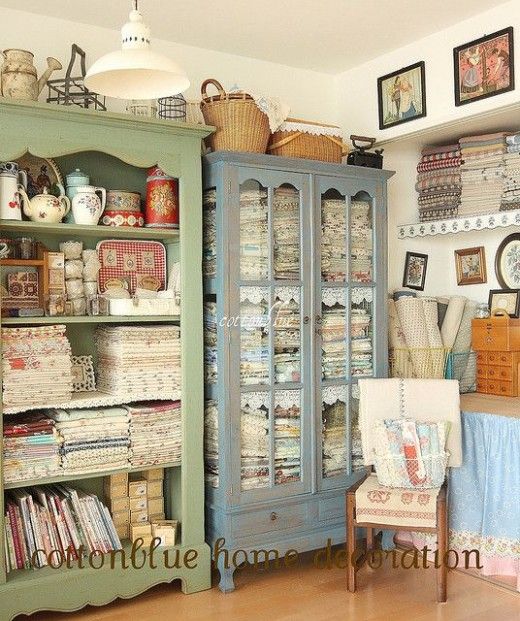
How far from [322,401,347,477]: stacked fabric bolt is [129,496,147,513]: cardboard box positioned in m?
0.90

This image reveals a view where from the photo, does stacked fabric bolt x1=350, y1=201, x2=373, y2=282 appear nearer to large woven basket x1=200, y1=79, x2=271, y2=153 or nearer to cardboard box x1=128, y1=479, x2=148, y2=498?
large woven basket x1=200, y1=79, x2=271, y2=153

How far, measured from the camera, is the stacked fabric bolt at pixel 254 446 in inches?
138

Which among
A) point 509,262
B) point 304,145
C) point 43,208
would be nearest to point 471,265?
point 509,262

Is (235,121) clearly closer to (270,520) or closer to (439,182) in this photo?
(439,182)

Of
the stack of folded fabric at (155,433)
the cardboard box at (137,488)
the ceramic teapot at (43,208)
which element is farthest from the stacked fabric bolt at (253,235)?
the cardboard box at (137,488)

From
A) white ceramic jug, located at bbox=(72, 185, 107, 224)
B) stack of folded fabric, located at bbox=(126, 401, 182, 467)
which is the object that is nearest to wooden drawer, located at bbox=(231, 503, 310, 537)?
stack of folded fabric, located at bbox=(126, 401, 182, 467)

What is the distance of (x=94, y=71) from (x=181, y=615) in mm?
2269

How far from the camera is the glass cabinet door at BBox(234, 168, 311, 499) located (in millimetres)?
3488

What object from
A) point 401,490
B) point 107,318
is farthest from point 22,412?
point 401,490

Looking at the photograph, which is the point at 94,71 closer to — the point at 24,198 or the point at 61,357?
the point at 24,198

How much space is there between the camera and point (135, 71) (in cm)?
229

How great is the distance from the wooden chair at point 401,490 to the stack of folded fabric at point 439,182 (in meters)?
1.14

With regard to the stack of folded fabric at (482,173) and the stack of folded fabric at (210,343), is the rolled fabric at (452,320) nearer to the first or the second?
the stack of folded fabric at (482,173)

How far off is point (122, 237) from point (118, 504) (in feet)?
4.23
